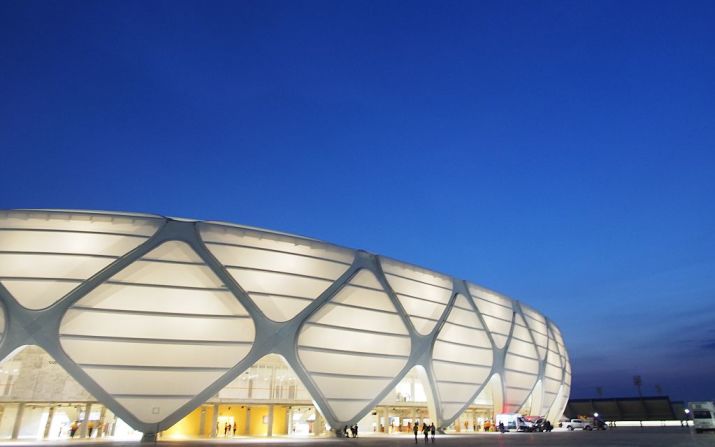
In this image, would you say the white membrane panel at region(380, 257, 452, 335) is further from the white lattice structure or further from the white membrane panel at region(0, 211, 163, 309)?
the white membrane panel at region(0, 211, 163, 309)

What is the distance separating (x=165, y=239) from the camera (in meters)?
29.6

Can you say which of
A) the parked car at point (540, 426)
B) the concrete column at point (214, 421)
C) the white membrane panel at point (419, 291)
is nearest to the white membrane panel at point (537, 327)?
the parked car at point (540, 426)

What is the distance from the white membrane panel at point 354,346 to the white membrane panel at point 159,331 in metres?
4.78

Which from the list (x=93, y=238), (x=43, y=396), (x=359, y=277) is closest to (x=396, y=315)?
(x=359, y=277)

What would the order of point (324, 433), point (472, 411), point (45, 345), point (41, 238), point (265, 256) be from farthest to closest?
point (472, 411), point (324, 433), point (265, 256), point (41, 238), point (45, 345)

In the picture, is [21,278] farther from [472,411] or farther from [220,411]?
[472,411]

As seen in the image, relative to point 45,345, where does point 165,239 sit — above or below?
above

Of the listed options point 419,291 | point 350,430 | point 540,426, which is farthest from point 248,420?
point 540,426

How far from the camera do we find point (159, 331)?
27922 millimetres

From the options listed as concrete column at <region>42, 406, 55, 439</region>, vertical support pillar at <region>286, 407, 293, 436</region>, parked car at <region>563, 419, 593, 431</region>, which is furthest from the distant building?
concrete column at <region>42, 406, 55, 439</region>

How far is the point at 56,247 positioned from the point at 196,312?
910cm

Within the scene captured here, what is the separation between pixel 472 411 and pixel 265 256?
27.3 m

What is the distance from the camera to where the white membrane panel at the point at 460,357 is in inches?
1512

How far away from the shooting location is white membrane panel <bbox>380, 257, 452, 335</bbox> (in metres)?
37.5
